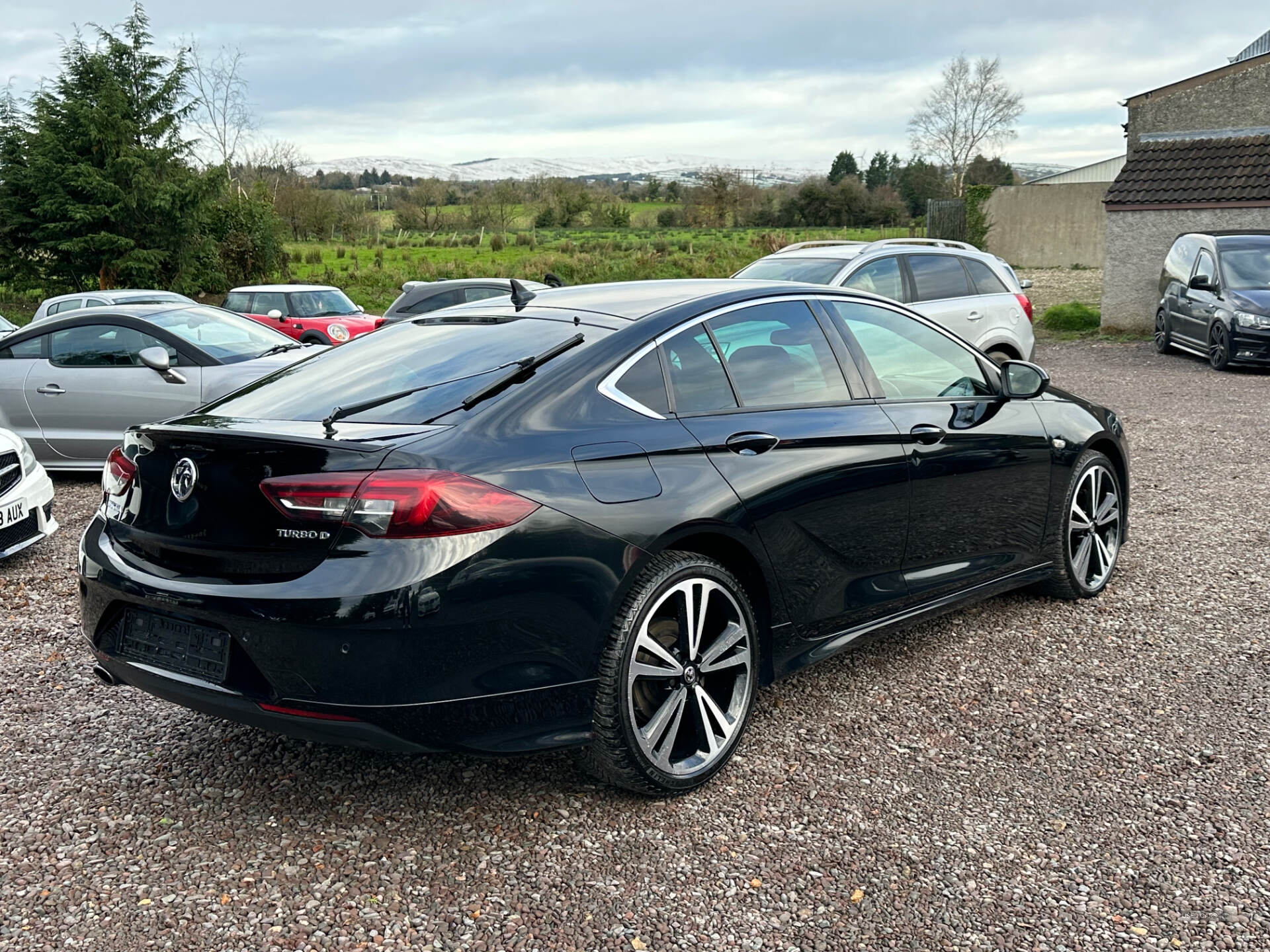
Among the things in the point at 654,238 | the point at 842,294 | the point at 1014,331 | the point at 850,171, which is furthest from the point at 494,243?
the point at 850,171

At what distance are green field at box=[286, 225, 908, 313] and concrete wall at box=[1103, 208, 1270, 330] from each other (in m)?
13.0

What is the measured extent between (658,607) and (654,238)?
52873mm

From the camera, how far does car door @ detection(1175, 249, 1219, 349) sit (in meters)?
15.1

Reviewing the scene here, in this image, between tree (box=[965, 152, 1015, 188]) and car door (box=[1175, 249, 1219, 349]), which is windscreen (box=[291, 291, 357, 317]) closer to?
car door (box=[1175, 249, 1219, 349])

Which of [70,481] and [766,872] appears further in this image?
[70,481]

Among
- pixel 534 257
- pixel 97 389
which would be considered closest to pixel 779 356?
pixel 97 389

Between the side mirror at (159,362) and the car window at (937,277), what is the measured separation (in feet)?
21.6

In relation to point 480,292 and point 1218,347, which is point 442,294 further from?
point 1218,347

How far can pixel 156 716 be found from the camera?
13.8ft

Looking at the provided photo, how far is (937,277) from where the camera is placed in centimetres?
1080

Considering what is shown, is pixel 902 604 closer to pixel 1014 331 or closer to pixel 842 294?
pixel 842 294

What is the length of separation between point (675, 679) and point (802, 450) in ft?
3.09

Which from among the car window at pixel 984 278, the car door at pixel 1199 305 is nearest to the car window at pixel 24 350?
the car window at pixel 984 278

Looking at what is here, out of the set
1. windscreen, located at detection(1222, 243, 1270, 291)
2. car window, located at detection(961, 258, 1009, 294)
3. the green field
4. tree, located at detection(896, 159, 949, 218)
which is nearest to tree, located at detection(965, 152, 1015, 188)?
tree, located at detection(896, 159, 949, 218)
